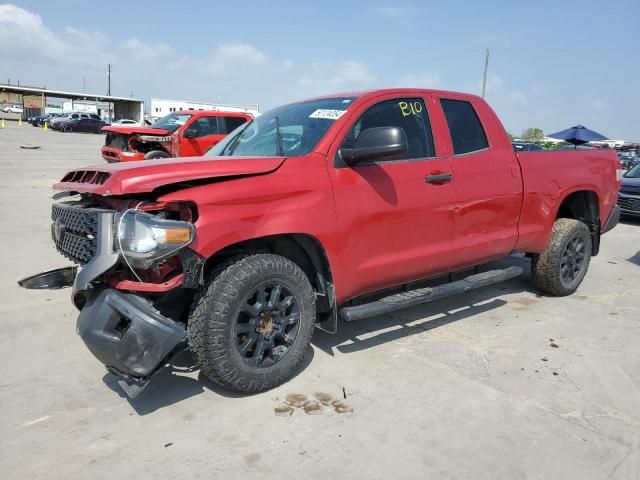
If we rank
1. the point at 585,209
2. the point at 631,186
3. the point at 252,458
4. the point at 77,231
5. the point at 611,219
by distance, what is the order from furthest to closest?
1. the point at 631,186
2. the point at 611,219
3. the point at 585,209
4. the point at 77,231
5. the point at 252,458

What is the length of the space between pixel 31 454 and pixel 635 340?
4.47 metres

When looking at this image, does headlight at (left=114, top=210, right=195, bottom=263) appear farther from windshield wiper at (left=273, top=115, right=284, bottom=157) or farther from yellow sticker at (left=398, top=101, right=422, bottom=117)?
yellow sticker at (left=398, top=101, right=422, bottom=117)

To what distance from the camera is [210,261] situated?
3.26 metres

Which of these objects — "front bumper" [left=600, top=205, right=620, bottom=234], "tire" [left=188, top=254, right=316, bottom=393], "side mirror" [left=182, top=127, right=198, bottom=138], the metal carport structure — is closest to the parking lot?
"tire" [left=188, top=254, right=316, bottom=393]

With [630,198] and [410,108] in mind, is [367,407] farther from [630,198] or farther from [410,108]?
[630,198]

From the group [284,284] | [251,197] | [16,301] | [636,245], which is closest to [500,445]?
[284,284]

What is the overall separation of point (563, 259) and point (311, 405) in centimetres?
345

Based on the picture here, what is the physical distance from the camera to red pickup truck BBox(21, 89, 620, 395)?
2879mm

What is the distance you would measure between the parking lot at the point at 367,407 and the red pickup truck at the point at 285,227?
1.02ft

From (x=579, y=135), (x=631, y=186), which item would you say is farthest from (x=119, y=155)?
(x=579, y=135)

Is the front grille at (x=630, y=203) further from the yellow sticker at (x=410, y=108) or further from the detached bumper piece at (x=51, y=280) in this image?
the detached bumper piece at (x=51, y=280)

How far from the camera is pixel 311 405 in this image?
10.7 feet

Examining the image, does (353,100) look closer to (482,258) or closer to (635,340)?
(482,258)

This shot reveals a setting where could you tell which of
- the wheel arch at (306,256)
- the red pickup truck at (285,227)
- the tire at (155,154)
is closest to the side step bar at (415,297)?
the red pickup truck at (285,227)
